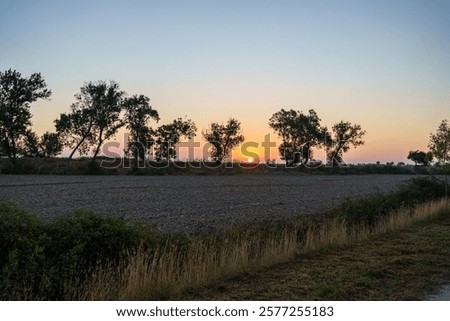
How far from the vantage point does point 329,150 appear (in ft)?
392

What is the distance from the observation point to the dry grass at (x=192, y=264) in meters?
9.52

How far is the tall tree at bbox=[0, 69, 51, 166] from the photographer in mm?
67000

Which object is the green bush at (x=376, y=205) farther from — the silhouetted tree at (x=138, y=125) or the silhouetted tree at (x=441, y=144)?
the silhouetted tree at (x=138, y=125)

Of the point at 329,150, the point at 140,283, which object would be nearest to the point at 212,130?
the point at 329,150

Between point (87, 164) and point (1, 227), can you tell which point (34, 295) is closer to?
point (1, 227)

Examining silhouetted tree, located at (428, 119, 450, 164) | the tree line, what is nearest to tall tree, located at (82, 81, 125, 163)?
the tree line

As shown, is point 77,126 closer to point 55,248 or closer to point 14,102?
point 14,102

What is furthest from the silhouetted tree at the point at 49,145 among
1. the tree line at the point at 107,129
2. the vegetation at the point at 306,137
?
the vegetation at the point at 306,137

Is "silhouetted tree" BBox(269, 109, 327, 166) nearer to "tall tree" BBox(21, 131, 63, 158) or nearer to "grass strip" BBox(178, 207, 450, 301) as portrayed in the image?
"tall tree" BBox(21, 131, 63, 158)

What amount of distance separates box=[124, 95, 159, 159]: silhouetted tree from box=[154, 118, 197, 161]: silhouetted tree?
135 inches

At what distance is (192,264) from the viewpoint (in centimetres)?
1127

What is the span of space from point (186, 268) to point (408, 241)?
29.4 ft

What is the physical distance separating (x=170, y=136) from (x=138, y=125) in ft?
28.8

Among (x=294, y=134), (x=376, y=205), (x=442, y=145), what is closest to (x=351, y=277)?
(x=376, y=205)
